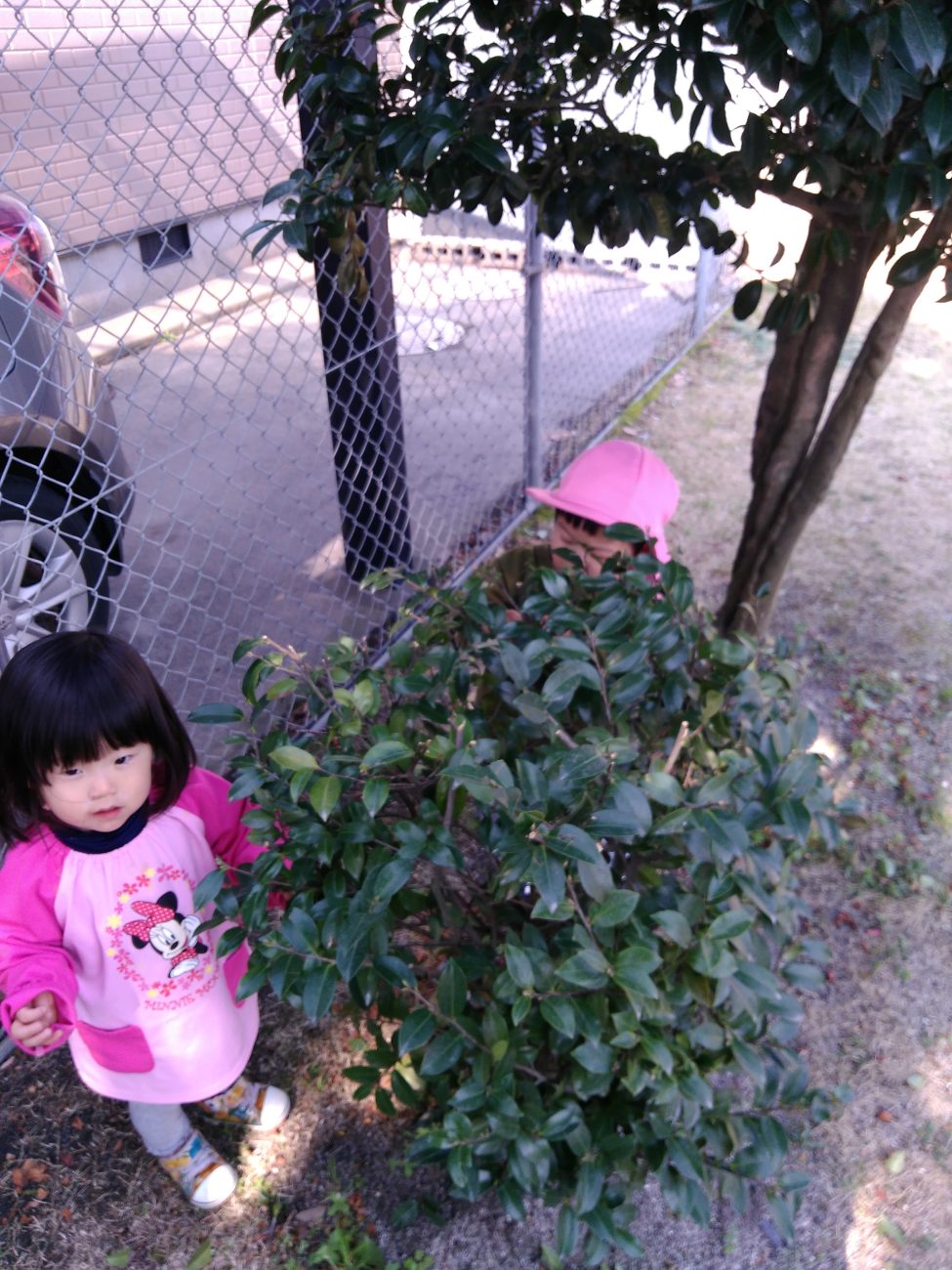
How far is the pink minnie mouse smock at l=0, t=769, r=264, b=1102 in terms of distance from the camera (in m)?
1.45

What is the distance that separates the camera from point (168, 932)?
1.56 m

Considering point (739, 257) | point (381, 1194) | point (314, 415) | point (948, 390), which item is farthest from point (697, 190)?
point (948, 390)

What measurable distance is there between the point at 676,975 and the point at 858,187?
145 centimetres

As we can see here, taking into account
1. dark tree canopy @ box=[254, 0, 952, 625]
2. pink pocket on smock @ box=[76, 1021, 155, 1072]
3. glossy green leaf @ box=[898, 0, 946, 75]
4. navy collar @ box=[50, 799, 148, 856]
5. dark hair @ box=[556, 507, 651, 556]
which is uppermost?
glossy green leaf @ box=[898, 0, 946, 75]

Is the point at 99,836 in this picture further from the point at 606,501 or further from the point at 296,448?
the point at 296,448

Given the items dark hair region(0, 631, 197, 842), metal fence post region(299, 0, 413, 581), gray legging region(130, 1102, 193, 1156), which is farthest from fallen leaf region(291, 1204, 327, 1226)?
metal fence post region(299, 0, 413, 581)

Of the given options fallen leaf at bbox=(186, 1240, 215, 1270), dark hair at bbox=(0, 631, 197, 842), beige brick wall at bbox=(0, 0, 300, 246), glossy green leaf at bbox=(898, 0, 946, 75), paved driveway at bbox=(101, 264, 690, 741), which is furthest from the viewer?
beige brick wall at bbox=(0, 0, 300, 246)

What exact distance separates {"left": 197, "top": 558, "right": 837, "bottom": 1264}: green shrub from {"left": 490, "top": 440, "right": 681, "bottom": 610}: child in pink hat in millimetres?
529

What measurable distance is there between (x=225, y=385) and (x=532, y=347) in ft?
8.19

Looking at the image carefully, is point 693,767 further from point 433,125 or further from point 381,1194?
point 433,125

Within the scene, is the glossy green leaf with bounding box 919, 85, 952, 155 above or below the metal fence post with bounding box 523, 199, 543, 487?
above

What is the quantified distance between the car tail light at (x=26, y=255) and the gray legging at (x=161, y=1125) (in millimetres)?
1899

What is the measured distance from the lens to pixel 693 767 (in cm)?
167

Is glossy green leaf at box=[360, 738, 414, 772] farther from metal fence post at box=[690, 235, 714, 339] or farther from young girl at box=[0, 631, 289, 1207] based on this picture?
metal fence post at box=[690, 235, 714, 339]
